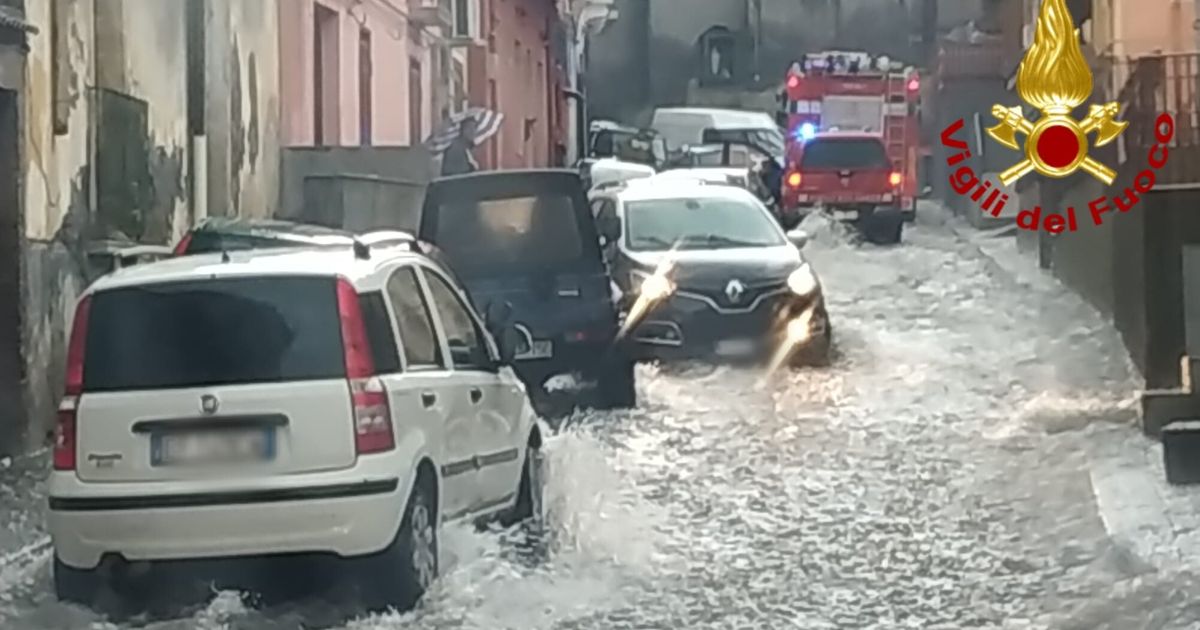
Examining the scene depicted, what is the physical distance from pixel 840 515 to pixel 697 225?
794 centimetres

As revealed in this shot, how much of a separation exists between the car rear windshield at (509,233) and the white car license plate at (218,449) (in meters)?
6.90

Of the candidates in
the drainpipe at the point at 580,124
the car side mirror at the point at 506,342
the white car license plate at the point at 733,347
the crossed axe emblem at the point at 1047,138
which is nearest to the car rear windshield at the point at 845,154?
the drainpipe at the point at 580,124

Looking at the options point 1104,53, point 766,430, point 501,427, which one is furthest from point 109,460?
point 1104,53

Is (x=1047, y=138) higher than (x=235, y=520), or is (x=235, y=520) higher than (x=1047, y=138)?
(x=1047, y=138)

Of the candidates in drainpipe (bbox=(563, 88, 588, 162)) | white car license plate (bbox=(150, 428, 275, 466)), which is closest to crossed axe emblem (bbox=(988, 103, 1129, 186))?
white car license plate (bbox=(150, 428, 275, 466))

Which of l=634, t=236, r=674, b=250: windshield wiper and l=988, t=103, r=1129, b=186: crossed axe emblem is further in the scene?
l=634, t=236, r=674, b=250: windshield wiper

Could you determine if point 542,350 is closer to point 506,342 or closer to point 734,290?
point 734,290

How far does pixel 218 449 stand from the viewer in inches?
316

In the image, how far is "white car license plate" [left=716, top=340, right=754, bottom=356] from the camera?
17219mm

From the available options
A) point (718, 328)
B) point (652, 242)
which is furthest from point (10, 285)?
point (652, 242)

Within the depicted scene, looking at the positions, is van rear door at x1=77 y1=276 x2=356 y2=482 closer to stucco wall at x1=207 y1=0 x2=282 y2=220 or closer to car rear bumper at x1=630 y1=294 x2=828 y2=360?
car rear bumper at x1=630 y1=294 x2=828 y2=360

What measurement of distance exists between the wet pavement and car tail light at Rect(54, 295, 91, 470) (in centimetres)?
73

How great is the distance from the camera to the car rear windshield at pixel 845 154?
3484 centimetres

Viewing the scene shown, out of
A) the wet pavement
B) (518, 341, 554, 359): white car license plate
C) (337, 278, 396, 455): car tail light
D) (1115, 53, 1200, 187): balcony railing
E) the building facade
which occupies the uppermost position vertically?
the building facade
